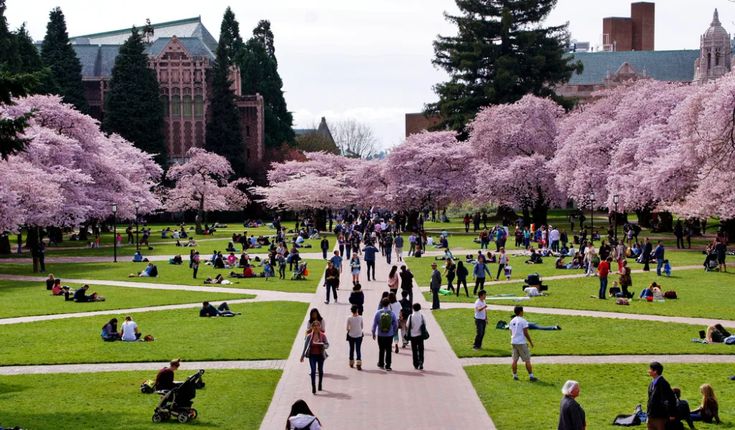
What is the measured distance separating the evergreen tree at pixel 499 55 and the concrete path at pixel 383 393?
66518 millimetres

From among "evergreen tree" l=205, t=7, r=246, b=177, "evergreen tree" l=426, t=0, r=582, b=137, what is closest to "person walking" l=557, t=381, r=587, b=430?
"evergreen tree" l=426, t=0, r=582, b=137

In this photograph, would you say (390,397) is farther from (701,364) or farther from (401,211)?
(401,211)

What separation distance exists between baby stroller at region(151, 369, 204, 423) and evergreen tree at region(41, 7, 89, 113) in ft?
282

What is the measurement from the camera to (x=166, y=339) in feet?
86.0

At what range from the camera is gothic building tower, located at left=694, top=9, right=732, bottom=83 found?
128875mm

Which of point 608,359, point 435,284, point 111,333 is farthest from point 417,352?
point 435,284

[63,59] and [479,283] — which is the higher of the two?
[63,59]

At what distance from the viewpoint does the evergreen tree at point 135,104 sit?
331 feet

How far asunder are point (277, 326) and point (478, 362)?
313 inches

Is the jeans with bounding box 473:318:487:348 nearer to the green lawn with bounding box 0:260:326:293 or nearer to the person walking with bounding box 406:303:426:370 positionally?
the person walking with bounding box 406:303:426:370

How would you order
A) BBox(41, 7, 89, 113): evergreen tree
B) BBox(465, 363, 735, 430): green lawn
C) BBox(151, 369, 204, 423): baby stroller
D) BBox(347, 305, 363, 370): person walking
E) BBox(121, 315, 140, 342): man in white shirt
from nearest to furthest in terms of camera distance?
BBox(151, 369, 204, 423): baby stroller < BBox(465, 363, 735, 430): green lawn < BBox(347, 305, 363, 370): person walking < BBox(121, 315, 140, 342): man in white shirt < BBox(41, 7, 89, 113): evergreen tree

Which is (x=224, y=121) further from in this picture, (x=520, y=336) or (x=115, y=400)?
(x=115, y=400)

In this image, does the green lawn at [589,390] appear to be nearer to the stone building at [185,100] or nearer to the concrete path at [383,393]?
the concrete path at [383,393]

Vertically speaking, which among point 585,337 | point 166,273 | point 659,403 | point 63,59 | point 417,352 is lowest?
point 585,337
